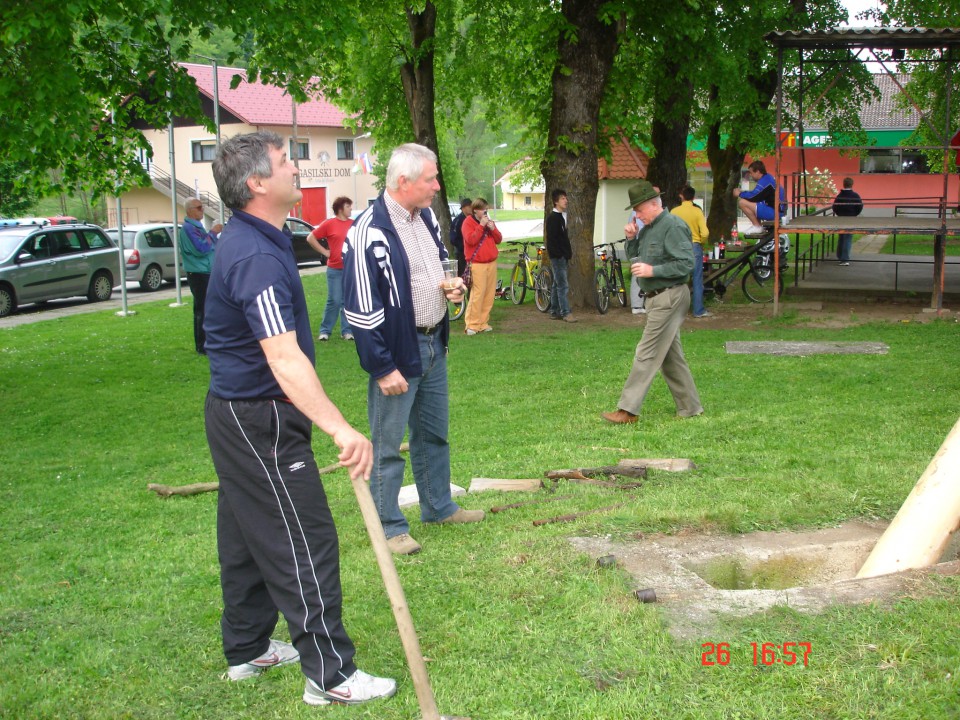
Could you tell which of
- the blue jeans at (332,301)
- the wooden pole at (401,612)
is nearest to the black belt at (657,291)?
the wooden pole at (401,612)

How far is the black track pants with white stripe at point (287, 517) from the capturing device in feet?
11.8

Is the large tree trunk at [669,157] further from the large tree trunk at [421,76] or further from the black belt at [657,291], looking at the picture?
the black belt at [657,291]

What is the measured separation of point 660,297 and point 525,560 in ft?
13.4

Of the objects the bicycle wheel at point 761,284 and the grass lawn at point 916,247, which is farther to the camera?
the grass lawn at point 916,247

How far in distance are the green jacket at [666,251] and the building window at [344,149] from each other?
48.7 metres

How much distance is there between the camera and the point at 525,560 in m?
4.89

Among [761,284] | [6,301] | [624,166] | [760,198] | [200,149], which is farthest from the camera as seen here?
[200,149]

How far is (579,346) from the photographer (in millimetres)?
13398

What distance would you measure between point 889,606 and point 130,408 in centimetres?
869

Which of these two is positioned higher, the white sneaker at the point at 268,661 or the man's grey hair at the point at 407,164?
the man's grey hair at the point at 407,164

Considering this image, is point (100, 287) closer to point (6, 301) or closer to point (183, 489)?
point (6, 301)

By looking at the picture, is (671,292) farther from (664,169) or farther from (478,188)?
(478,188)

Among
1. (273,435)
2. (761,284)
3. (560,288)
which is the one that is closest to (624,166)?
(761,284)

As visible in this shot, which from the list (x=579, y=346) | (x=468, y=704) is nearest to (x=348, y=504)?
(x=468, y=704)
